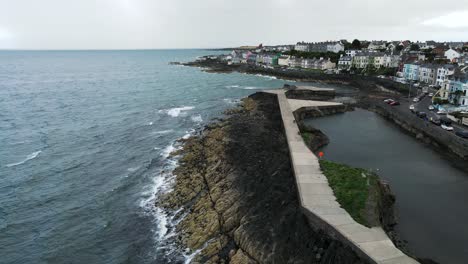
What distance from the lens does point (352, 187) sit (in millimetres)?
23891

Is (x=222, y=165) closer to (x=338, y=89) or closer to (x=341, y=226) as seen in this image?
(x=341, y=226)

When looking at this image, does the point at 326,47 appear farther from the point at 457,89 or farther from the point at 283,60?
the point at 457,89

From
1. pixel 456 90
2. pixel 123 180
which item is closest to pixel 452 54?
pixel 456 90

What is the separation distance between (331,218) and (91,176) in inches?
892

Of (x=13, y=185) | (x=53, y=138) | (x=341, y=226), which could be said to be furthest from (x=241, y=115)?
(x=341, y=226)

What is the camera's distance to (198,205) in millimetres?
24453

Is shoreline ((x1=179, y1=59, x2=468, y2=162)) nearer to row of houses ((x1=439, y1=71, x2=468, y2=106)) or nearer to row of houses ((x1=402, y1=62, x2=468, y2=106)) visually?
row of houses ((x1=402, y1=62, x2=468, y2=106))

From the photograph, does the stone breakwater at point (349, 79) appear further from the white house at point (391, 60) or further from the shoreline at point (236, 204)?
the shoreline at point (236, 204)

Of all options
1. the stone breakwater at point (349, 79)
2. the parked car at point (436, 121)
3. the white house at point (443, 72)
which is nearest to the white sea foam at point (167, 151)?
the parked car at point (436, 121)

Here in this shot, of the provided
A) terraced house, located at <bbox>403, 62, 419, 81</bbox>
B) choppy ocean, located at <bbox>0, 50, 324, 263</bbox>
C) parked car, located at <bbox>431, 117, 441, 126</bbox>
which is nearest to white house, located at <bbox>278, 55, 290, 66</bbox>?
terraced house, located at <bbox>403, 62, 419, 81</bbox>

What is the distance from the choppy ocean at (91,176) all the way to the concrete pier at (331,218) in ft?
24.8

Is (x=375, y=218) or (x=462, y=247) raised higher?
(x=375, y=218)

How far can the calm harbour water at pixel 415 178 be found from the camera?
20.1 metres

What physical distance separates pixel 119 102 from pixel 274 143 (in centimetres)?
4457
